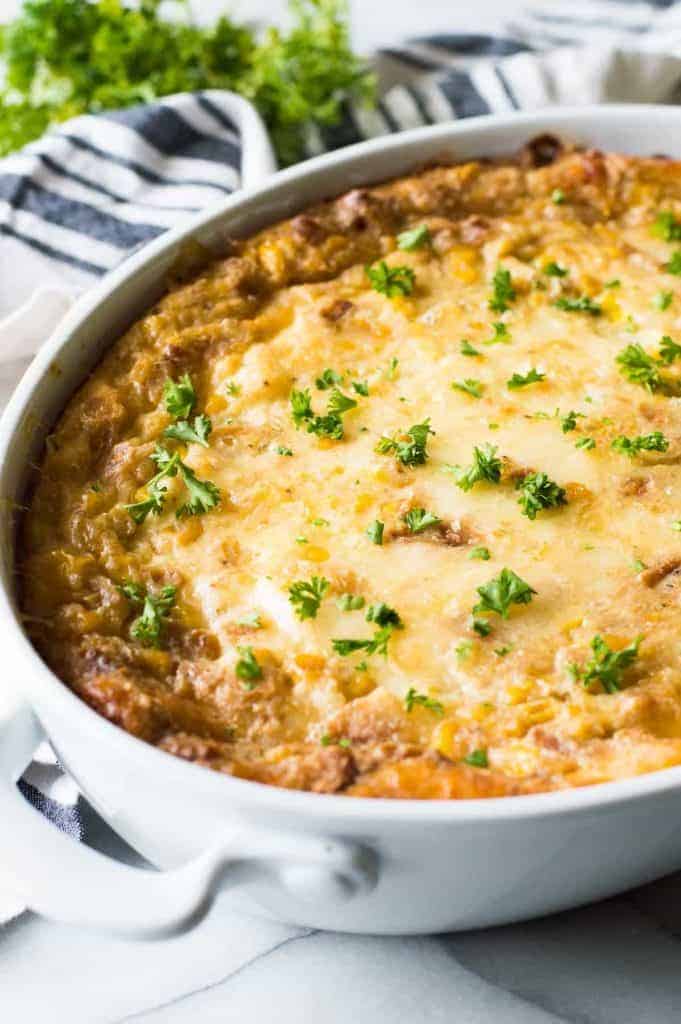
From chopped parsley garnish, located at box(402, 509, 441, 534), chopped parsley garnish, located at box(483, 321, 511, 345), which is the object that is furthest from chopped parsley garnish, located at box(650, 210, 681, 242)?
chopped parsley garnish, located at box(402, 509, 441, 534)

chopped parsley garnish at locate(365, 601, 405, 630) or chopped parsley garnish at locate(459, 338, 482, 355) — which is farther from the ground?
chopped parsley garnish at locate(459, 338, 482, 355)

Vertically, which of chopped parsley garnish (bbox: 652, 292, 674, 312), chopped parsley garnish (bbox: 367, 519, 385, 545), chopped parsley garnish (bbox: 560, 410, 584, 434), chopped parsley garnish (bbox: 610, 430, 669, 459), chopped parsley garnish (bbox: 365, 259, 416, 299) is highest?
chopped parsley garnish (bbox: 365, 259, 416, 299)

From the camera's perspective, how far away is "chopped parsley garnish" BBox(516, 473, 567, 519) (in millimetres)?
3434

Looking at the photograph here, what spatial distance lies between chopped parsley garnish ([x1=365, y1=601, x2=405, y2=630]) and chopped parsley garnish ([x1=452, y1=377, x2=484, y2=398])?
2.64ft

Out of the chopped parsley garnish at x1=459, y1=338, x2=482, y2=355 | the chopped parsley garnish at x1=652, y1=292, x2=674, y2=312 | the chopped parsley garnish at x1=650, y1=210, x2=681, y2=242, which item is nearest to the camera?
the chopped parsley garnish at x1=459, y1=338, x2=482, y2=355

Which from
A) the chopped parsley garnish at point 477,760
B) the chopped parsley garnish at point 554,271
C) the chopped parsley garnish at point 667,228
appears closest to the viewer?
the chopped parsley garnish at point 477,760

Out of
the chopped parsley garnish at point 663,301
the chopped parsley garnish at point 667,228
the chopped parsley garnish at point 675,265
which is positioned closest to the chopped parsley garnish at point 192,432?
the chopped parsley garnish at point 663,301

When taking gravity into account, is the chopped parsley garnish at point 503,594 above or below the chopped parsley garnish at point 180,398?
below

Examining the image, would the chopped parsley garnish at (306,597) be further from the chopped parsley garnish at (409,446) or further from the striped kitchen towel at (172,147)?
the striped kitchen towel at (172,147)

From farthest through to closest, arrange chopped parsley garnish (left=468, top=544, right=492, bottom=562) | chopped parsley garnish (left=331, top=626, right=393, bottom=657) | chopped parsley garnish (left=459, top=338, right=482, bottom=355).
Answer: chopped parsley garnish (left=459, top=338, right=482, bottom=355)
chopped parsley garnish (left=468, top=544, right=492, bottom=562)
chopped parsley garnish (left=331, top=626, right=393, bottom=657)

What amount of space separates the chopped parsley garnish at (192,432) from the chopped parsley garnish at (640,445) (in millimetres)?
1032

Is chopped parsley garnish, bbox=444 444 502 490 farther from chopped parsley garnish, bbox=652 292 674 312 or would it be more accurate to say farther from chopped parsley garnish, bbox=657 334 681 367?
chopped parsley garnish, bbox=652 292 674 312

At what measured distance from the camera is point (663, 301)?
158 inches

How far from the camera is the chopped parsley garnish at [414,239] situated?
4.22 m
